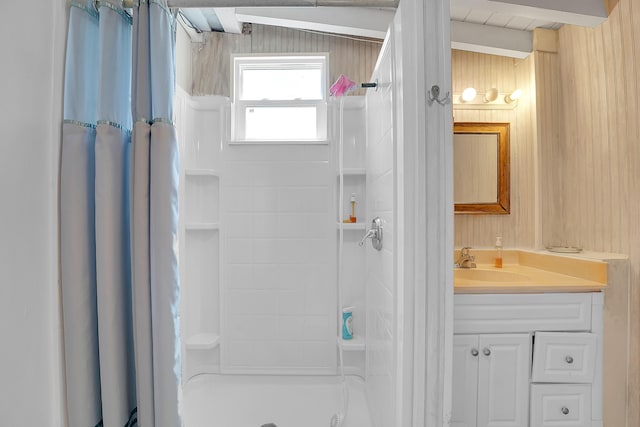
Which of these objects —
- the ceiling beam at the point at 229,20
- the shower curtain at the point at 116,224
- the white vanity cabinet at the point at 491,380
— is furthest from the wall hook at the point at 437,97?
the ceiling beam at the point at 229,20

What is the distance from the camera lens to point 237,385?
6.77ft

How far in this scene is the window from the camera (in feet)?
7.47

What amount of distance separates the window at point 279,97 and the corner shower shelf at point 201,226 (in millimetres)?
584

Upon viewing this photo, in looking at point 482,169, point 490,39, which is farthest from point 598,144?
point 490,39

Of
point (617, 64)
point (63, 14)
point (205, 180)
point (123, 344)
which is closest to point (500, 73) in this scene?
point (617, 64)

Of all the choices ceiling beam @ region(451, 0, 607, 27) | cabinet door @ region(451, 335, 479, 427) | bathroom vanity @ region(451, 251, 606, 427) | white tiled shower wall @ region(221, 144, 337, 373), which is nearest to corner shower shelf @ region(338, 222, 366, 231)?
white tiled shower wall @ region(221, 144, 337, 373)

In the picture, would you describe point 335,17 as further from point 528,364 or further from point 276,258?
point 528,364

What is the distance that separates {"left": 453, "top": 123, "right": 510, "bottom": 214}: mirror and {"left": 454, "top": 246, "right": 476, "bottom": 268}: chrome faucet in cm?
25

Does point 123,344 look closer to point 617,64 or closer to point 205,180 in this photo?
point 205,180

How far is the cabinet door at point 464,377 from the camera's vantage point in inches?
59.7

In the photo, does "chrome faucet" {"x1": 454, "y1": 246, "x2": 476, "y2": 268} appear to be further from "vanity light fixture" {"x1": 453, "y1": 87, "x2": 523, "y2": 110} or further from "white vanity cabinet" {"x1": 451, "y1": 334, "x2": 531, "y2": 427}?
"vanity light fixture" {"x1": 453, "y1": 87, "x2": 523, "y2": 110}

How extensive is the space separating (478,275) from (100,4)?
2020 millimetres

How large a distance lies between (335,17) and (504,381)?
6.84 feet

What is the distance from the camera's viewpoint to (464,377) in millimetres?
1518
